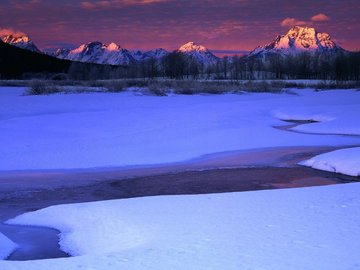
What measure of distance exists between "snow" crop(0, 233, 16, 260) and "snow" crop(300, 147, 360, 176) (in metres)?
7.16

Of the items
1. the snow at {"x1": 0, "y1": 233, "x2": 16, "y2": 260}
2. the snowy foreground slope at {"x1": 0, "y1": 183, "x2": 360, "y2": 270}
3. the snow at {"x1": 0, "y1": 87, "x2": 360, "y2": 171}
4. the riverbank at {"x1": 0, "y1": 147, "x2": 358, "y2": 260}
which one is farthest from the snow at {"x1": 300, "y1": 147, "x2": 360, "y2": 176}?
the snow at {"x1": 0, "y1": 233, "x2": 16, "y2": 260}

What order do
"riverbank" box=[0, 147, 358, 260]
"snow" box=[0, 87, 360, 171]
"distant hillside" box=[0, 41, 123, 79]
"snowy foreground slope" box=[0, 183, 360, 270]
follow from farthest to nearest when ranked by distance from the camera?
"distant hillside" box=[0, 41, 123, 79] < "snow" box=[0, 87, 360, 171] < "riverbank" box=[0, 147, 358, 260] < "snowy foreground slope" box=[0, 183, 360, 270]

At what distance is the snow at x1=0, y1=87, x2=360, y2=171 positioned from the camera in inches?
525

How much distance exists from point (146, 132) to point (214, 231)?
38.6 feet

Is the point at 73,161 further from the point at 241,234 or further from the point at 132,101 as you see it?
the point at 132,101

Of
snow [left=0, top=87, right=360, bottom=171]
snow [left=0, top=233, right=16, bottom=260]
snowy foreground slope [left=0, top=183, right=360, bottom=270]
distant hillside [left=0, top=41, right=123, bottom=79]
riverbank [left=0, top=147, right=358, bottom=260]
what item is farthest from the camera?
distant hillside [left=0, top=41, right=123, bottom=79]

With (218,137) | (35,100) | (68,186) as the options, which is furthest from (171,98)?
(68,186)

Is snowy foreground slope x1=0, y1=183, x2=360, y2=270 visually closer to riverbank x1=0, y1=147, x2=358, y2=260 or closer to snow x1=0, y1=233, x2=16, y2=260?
snow x1=0, y1=233, x2=16, y2=260

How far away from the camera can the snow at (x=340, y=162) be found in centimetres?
1102

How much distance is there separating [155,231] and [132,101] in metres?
24.0

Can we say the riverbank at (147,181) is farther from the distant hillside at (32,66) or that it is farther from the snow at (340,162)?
the distant hillside at (32,66)

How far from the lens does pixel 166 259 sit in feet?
15.3

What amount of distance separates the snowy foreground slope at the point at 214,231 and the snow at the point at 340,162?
3138 millimetres

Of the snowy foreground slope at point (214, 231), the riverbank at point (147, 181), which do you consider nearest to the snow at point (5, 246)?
the riverbank at point (147, 181)
